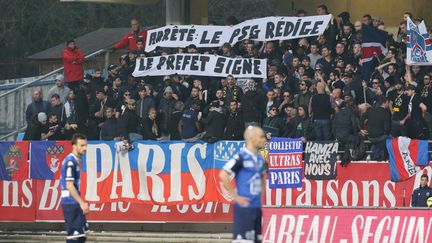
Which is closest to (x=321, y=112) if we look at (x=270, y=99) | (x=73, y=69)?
(x=270, y=99)

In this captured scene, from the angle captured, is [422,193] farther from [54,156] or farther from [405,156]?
[54,156]

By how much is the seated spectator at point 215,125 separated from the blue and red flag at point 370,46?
3193mm

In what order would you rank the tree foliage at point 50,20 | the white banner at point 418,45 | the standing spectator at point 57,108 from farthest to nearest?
the tree foliage at point 50,20 → the standing spectator at point 57,108 → the white banner at point 418,45

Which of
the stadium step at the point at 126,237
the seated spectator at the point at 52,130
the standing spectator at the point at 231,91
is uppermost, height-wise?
the standing spectator at the point at 231,91

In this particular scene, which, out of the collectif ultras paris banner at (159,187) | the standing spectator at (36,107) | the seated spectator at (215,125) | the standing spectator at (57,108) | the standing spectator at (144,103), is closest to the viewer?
the collectif ultras paris banner at (159,187)

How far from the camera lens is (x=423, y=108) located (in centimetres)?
2439

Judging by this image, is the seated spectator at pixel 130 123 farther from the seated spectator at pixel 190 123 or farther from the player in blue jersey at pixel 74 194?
the player in blue jersey at pixel 74 194

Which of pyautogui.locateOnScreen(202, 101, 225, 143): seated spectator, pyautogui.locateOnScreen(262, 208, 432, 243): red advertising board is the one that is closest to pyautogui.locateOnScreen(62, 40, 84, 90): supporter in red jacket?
pyautogui.locateOnScreen(202, 101, 225, 143): seated spectator

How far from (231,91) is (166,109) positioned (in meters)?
1.42

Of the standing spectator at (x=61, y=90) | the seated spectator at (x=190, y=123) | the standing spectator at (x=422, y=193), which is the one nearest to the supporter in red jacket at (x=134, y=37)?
the standing spectator at (x=61, y=90)

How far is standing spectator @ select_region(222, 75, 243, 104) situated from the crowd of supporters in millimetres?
21

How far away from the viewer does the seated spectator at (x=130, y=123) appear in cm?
2681

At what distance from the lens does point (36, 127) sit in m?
27.9

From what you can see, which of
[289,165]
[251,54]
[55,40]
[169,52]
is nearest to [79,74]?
[169,52]
